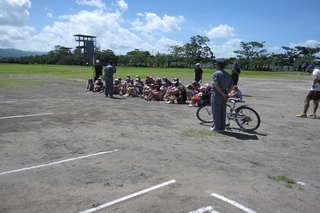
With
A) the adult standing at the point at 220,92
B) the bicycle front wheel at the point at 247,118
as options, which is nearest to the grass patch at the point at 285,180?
the adult standing at the point at 220,92

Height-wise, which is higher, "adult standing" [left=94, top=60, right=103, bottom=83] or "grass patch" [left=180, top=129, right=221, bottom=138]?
"adult standing" [left=94, top=60, right=103, bottom=83]

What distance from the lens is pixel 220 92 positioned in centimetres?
707

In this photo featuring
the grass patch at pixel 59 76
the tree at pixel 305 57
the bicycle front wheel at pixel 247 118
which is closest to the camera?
the bicycle front wheel at pixel 247 118

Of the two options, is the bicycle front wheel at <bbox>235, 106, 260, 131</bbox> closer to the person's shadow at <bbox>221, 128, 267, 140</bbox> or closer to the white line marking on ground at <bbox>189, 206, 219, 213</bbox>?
the person's shadow at <bbox>221, 128, 267, 140</bbox>

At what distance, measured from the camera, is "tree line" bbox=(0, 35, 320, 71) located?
3337 inches

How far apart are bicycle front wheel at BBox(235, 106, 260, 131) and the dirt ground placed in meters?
0.22

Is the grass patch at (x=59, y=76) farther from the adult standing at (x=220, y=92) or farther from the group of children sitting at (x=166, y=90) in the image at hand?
the adult standing at (x=220, y=92)

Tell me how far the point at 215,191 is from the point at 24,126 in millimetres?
6097

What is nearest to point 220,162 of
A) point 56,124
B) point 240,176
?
point 240,176

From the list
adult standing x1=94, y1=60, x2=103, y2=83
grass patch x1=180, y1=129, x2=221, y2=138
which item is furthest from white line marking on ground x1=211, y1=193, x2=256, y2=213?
adult standing x1=94, y1=60, x2=103, y2=83

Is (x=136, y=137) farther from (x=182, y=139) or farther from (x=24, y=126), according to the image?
(x=24, y=126)

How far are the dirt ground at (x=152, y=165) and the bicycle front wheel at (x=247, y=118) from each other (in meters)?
0.22

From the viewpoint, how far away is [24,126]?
7.74 meters

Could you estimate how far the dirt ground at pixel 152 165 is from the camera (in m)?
3.67
